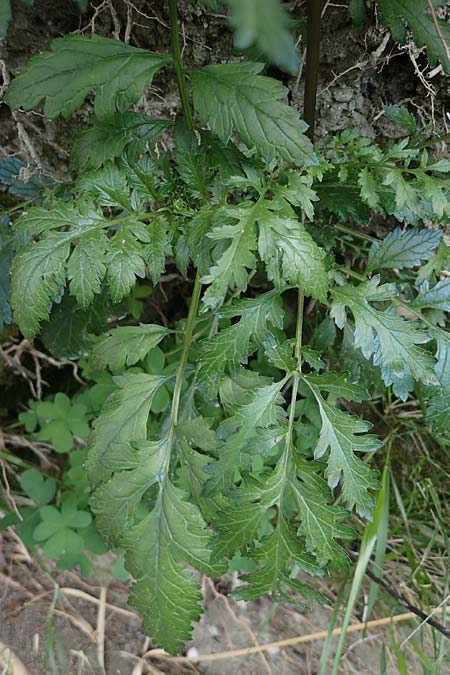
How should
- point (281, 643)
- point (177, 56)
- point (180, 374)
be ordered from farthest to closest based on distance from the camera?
1. point (281, 643)
2. point (180, 374)
3. point (177, 56)

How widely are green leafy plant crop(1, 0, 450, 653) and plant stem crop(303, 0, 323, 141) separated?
0.29 ft

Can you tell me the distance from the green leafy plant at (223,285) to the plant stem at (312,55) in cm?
9

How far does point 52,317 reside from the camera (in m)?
1.17

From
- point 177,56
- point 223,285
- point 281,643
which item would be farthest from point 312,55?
point 281,643

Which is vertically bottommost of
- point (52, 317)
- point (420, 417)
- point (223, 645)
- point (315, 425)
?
point (223, 645)

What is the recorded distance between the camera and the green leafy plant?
77 centimetres

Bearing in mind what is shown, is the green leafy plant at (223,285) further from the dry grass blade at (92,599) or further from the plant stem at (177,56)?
the dry grass blade at (92,599)

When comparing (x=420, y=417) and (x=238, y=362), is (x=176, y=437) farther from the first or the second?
(x=420, y=417)

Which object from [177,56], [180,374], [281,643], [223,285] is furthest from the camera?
[281,643]

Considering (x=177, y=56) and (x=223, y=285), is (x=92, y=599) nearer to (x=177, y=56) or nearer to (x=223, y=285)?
(x=223, y=285)

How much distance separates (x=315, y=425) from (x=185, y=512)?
1.55ft

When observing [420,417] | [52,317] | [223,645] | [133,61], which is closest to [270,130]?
[133,61]

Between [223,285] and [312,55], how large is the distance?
432mm

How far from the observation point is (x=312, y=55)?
92 centimetres
